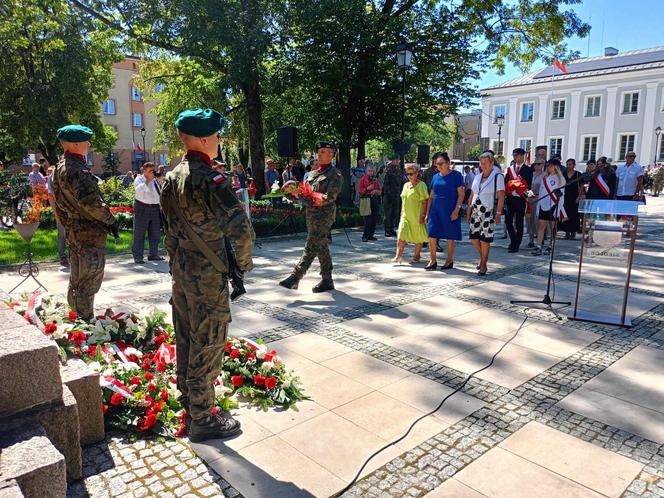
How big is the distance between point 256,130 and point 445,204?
36.6ft

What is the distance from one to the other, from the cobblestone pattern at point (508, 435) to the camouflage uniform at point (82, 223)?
329 cm

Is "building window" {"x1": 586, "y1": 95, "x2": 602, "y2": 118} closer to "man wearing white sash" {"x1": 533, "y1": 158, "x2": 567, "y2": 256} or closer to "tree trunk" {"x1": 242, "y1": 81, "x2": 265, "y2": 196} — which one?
"tree trunk" {"x1": 242, "y1": 81, "x2": 265, "y2": 196}

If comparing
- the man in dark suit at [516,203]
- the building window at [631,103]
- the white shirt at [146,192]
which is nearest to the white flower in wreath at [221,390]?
the white shirt at [146,192]

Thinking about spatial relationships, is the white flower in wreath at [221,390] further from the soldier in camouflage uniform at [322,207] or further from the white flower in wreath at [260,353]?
the soldier in camouflage uniform at [322,207]

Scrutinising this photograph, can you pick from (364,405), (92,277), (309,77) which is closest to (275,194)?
(92,277)

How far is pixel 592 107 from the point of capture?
47344mm

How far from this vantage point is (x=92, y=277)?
15.9ft

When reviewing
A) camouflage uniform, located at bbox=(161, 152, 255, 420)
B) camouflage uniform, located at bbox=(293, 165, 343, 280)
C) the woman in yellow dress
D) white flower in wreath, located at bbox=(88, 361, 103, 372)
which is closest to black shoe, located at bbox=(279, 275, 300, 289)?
camouflage uniform, located at bbox=(293, 165, 343, 280)

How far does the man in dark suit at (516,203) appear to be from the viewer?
35.6ft

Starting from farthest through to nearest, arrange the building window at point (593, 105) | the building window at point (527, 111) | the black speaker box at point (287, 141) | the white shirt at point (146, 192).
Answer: the building window at point (527, 111)
the building window at point (593, 105)
the black speaker box at point (287, 141)
the white shirt at point (146, 192)

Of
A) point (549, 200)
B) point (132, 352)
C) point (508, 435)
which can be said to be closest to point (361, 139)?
point (549, 200)

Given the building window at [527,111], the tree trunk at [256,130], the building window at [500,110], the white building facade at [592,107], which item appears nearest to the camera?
the tree trunk at [256,130]

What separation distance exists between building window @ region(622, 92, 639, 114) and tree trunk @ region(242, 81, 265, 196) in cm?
3987

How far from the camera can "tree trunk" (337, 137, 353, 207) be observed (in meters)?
19.9
